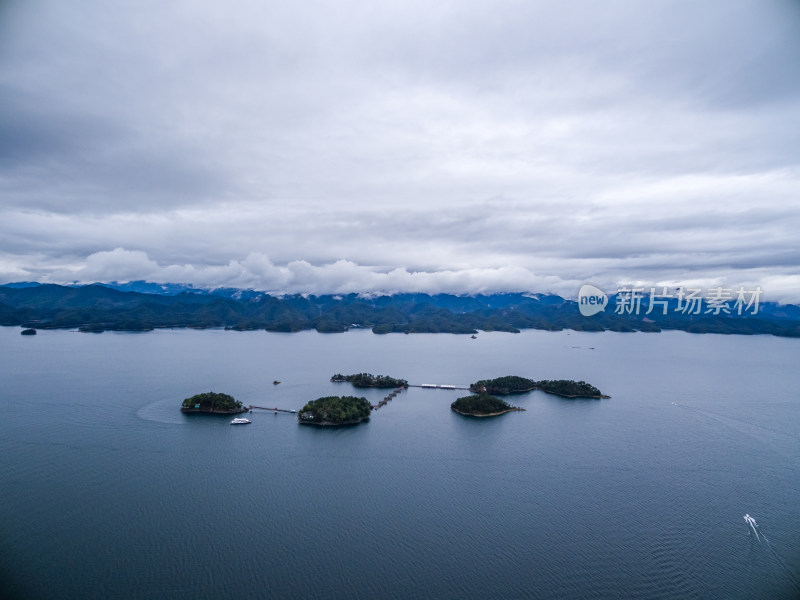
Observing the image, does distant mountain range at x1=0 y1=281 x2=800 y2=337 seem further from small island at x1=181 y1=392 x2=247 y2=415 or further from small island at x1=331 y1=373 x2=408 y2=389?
small island at x1=181 y1=392 x2=247 y2=415

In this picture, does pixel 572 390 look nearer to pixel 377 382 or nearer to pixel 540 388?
pixel 540 388

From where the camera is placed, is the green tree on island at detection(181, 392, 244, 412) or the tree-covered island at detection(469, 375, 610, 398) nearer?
the green tree on island at detection(181, 392, 244, 412)

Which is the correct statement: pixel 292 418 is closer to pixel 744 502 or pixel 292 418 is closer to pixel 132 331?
pixel 744 502

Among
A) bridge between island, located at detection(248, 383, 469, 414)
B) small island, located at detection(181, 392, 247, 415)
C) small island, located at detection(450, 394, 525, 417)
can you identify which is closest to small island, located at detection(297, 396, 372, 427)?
bridge between island, located at detection(248, 383, 469, 414)

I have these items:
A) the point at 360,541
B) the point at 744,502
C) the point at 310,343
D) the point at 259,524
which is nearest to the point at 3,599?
the point at 259,524

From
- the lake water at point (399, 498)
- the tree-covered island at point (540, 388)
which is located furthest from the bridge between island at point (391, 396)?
the tree-covered island at point (540, 388)
